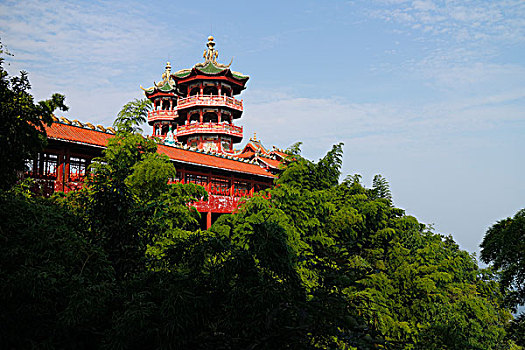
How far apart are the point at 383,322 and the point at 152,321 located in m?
8.32

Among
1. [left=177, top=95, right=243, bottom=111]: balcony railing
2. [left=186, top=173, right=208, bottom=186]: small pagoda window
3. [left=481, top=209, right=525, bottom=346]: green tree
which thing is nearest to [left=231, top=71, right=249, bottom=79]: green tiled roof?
[left=177, top=95, right=243, bottom=111]: balcony railing

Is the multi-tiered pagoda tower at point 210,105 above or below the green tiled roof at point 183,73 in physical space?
below

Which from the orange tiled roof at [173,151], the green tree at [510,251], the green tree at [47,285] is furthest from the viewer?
the orange tiled roof at [173,151]

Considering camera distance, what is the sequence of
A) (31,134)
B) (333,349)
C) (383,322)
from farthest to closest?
(383,322) < (31,134) < (333,349)

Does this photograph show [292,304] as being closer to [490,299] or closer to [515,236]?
[515,236]

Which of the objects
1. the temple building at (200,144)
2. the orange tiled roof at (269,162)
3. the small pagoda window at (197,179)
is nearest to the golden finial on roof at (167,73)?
the temple building at (200,144)

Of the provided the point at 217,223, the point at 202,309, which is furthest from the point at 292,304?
the point at 217,223

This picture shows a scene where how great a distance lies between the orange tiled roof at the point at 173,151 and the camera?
12.8 meters

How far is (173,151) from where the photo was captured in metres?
17.3

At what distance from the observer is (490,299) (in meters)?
20.9

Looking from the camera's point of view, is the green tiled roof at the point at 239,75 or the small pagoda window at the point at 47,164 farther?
the green tiled roof at the point at 239,75

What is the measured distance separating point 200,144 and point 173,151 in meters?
14.6

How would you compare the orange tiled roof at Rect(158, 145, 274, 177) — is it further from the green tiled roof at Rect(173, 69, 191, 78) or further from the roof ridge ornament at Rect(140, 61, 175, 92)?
the roof ridge ornament at Rect(140, 61, 175, 92)

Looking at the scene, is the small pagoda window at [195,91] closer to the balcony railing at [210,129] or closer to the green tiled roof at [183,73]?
the green tiled roof at [183,73]
